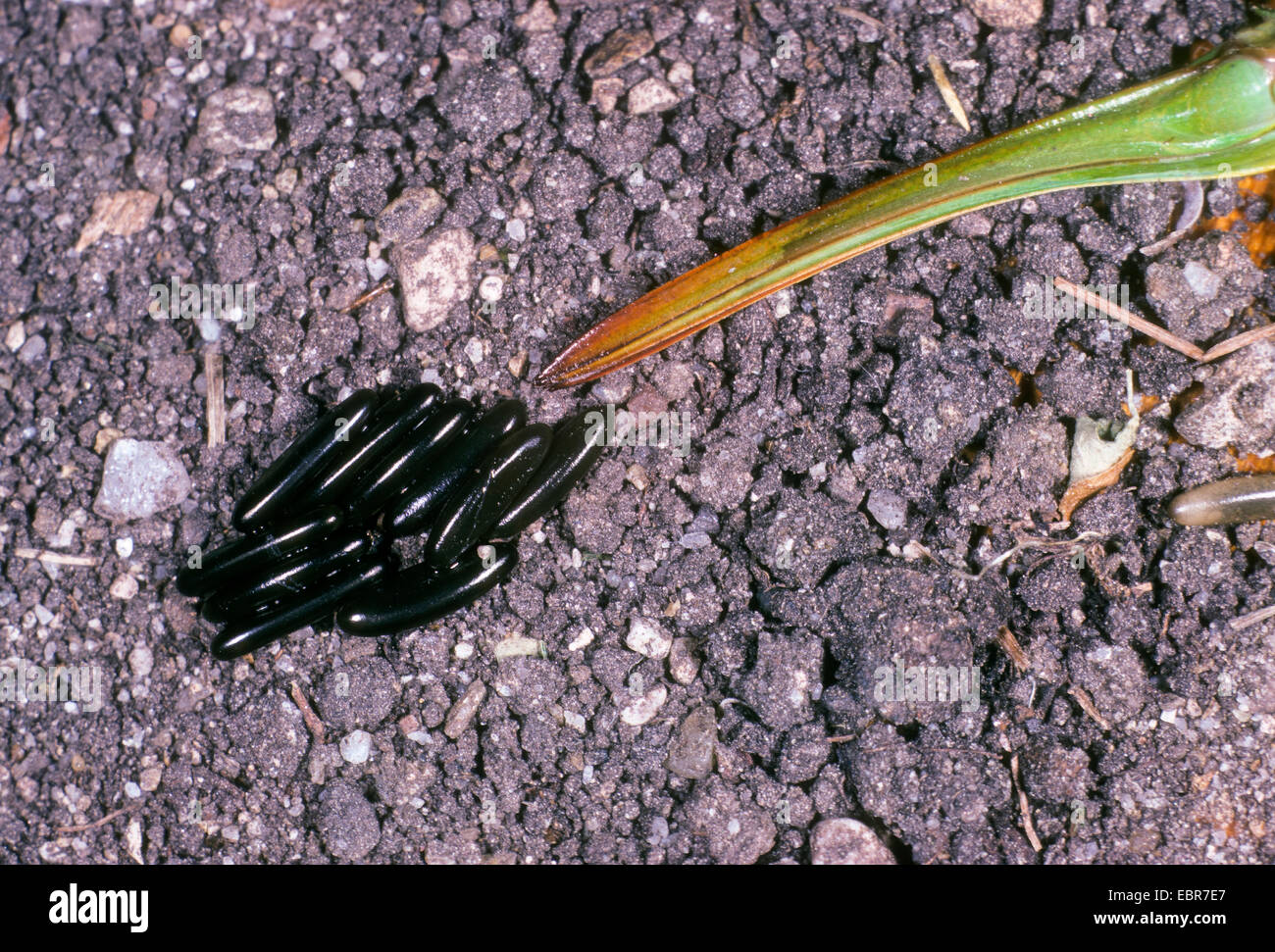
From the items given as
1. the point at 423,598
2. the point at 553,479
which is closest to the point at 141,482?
the point at 423,598

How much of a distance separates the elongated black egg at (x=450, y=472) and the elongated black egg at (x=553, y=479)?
0.15 metres

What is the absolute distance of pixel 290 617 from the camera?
92.4 inches

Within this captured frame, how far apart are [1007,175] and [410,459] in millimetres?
1762

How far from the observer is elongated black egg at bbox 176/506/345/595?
2355 millimetres

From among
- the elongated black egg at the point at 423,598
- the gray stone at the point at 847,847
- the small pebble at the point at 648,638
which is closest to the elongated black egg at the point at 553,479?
the elongated black egg at the point at 423,598

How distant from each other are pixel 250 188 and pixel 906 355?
6.50 ft

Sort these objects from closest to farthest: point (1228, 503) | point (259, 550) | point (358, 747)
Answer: point (1228, 503), point (259, 550), point (358, 747)

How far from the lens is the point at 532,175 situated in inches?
99.6

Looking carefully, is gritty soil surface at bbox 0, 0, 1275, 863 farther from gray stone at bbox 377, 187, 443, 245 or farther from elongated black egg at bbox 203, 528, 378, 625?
elongated black egg at bbox 203, 528, 378, 625

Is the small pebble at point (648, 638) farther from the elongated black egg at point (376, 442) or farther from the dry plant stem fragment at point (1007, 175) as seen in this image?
the elongated black egg at point (376, 442)

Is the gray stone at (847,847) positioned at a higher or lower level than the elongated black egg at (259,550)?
lower

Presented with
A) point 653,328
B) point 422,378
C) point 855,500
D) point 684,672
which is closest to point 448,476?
point 422,378

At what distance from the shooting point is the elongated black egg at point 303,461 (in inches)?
93.0

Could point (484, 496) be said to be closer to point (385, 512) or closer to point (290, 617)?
point (385, 512)
